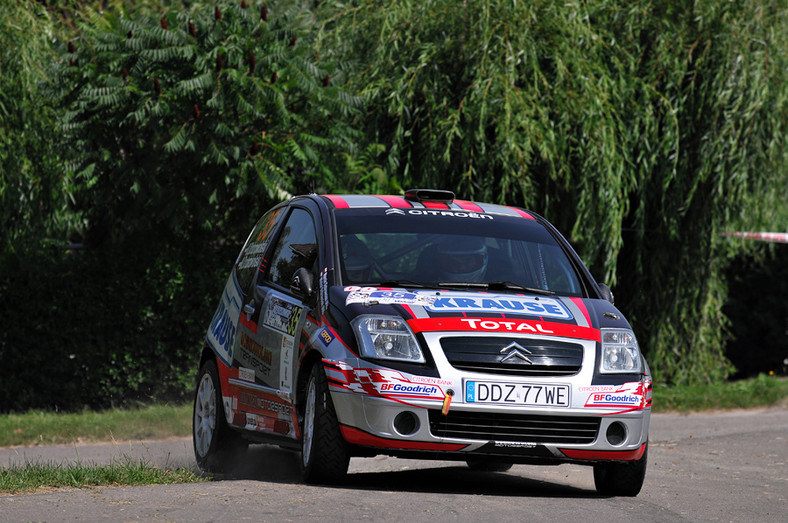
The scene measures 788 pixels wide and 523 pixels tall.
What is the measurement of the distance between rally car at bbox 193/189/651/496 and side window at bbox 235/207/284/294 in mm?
389

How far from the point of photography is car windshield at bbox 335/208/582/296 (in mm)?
7473

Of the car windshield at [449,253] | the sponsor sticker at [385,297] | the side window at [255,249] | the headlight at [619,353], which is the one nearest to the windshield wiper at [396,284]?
the car windshield at [449,253]

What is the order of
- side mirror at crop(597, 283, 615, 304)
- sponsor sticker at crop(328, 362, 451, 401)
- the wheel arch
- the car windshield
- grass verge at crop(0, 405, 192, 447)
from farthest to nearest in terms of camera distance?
grass verge at crop(0, 405, 192, 447) → side mirror at crop(597, 283, 615, 304) → the car windshield → the wheel arch → sponsor sticker at crop(328, 362, 451, 401)

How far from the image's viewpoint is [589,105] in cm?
1476

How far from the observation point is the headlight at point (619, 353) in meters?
6.96

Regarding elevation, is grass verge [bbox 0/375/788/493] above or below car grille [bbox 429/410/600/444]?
below

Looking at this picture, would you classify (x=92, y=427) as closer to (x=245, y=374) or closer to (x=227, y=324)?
(x=227, y=324)

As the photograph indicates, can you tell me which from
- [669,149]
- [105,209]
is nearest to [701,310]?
[669,149]

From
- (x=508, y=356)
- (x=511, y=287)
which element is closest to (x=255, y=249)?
(x=511, y=287)

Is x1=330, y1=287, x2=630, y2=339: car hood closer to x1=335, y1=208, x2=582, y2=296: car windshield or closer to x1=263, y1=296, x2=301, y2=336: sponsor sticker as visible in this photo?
x1=335, y1=208, x2=582, y2=296: car windshield

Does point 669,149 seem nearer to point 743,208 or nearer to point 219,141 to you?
point 743,208

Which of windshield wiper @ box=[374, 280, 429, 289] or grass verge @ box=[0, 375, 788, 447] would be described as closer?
windshield wiper @ box=[374, 280, 429, 289]

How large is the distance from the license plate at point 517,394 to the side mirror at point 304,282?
Answer: 1257 mm

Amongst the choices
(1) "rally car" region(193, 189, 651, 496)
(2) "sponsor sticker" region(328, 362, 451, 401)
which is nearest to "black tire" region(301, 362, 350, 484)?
(1) "rally car" region(193, 189, 651, 496)
